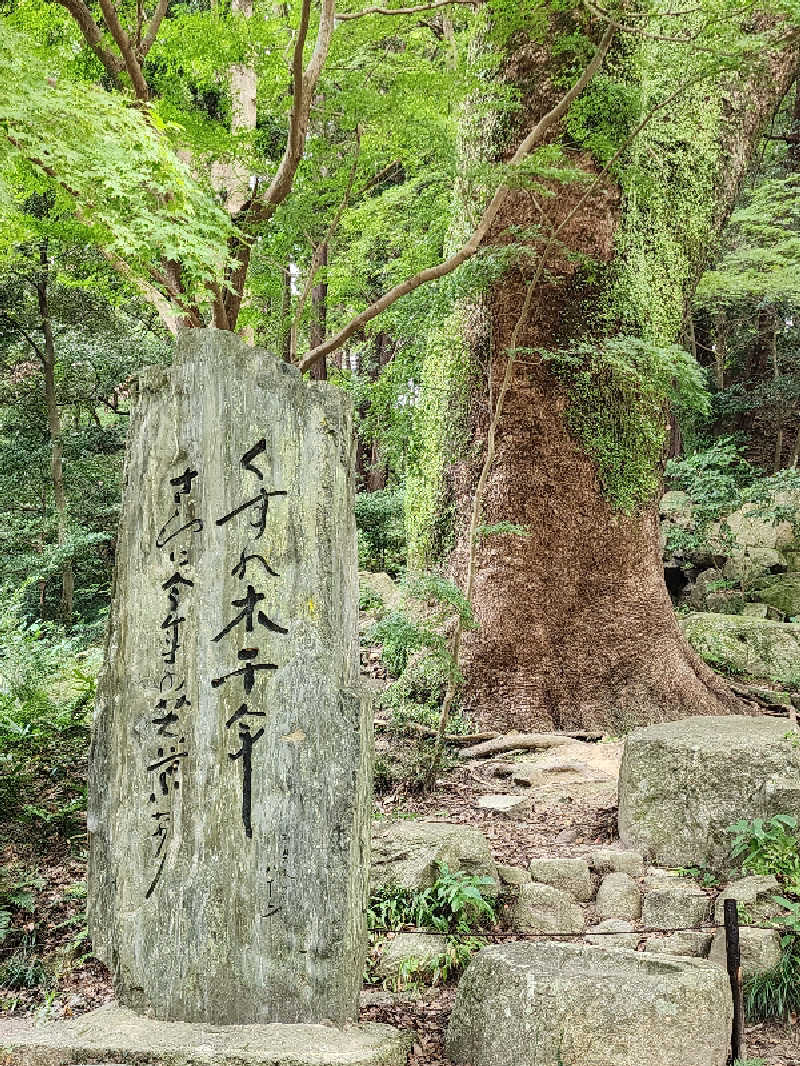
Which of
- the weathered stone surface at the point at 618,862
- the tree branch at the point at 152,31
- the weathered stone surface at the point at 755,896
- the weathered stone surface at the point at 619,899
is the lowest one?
the weathered stone surface at the point at 619,899

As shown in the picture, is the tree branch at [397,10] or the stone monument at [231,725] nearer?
the stone monument at [231,725]

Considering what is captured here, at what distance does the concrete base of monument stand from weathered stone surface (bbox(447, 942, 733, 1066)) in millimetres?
368

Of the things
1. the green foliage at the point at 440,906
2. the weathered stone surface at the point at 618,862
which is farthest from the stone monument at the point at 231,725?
the weathered stone surface at the point at 618,862

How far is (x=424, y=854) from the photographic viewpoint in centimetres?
396

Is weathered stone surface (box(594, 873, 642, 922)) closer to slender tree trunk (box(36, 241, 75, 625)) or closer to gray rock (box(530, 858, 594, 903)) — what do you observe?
gray rock (box(530, 858, 594, 903))

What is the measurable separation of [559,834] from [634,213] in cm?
485

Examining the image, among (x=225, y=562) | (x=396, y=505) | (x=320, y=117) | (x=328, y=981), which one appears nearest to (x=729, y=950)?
(x=328, y=981)

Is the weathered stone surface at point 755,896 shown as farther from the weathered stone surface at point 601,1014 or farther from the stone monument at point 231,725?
the stone monument at point 231,725

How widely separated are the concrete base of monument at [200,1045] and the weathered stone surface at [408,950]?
87 cm

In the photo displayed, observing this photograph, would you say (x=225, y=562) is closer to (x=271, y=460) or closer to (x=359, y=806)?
(x=271, y=460)

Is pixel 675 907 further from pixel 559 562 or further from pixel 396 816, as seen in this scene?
pixel 559 562

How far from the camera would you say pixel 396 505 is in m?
11.9

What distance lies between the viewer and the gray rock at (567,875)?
4.02m

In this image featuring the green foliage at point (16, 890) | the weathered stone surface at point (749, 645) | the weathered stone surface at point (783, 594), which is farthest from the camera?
the weathered stone surface at point (783, 594)
